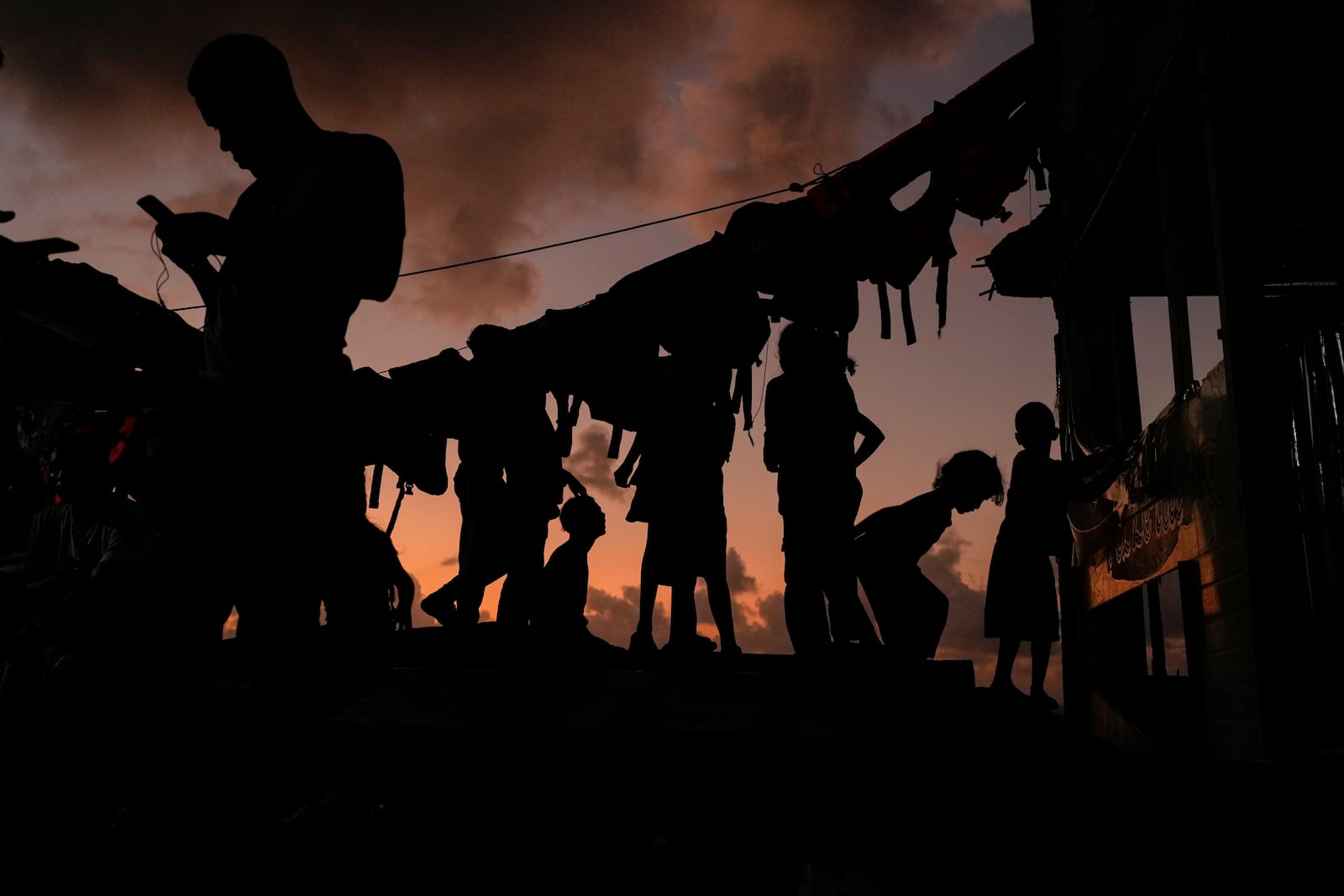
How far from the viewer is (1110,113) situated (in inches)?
292

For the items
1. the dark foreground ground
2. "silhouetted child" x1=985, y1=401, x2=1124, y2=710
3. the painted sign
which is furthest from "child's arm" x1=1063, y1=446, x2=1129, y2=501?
the dark foreground ground

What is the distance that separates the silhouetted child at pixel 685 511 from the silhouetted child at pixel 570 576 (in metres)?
0.80

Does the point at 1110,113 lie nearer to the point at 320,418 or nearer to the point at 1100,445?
the point at 1100,445

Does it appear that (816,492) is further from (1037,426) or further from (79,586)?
(79,586)

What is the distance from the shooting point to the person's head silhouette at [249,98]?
102 inches

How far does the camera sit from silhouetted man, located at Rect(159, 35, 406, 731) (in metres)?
2.48

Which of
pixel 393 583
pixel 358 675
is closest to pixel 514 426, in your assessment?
pixel 393 583

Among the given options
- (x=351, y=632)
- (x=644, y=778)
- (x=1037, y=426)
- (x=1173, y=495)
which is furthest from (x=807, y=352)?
(x=351, y=632)

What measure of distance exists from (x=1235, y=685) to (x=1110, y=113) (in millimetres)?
4293

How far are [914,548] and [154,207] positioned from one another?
4279 mm

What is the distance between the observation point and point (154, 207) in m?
2.58

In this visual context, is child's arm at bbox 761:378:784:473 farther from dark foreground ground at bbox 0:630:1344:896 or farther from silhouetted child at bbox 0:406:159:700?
silhouetted child at bbox 0:406:159:700

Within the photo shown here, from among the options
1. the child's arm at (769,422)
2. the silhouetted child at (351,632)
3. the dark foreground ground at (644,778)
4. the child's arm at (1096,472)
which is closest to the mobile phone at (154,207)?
the silhouetted child at (351,632)

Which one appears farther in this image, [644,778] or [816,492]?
[816,492]
